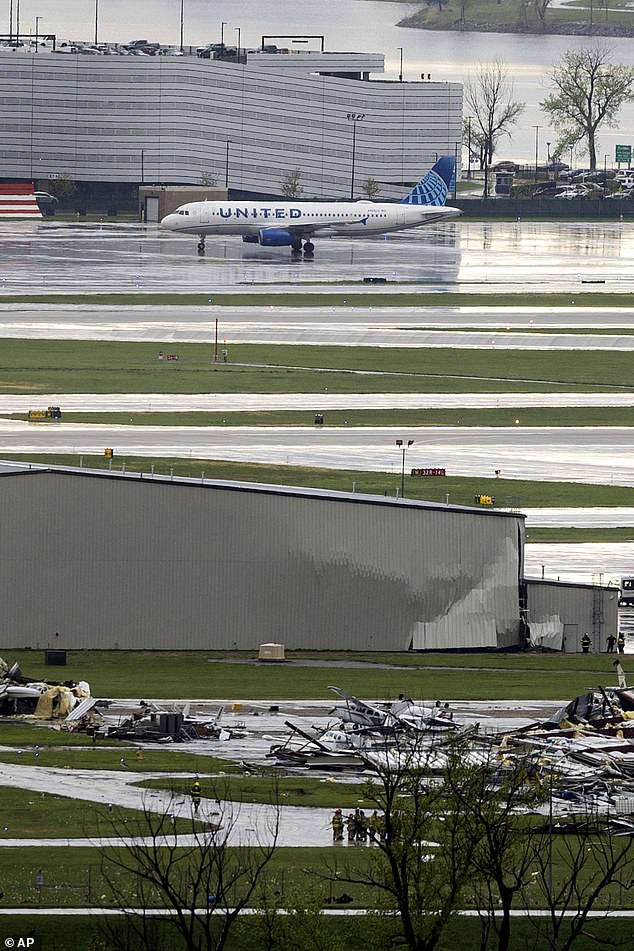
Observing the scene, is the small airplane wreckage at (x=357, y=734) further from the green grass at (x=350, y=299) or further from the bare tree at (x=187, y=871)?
the green grass at (x=350, y=299)

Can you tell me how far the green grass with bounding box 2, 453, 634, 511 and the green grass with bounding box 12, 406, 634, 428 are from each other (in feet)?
39.5

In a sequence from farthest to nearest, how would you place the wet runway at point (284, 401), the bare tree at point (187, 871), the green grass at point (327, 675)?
the wet runway at point (284, 401)
the green grass at point (327, 675)
the bare tree at point (187, 871)

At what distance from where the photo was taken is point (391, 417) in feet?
352

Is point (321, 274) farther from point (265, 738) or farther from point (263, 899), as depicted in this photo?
point (263, 899)

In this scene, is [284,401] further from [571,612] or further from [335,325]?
[571,612]

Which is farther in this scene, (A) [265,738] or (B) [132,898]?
(A) [265,738]

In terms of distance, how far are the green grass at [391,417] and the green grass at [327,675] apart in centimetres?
4081

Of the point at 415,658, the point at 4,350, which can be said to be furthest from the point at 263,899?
the point at 4,350

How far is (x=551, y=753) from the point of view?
47594 millimetres

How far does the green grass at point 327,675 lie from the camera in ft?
187

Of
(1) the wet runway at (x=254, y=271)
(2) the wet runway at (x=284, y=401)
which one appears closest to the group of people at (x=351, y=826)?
(2) the wet runway at (x=284, y=401)

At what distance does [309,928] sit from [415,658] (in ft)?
102

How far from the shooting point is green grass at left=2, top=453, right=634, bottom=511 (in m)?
85.8

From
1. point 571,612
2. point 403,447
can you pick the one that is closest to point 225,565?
point 571,612
